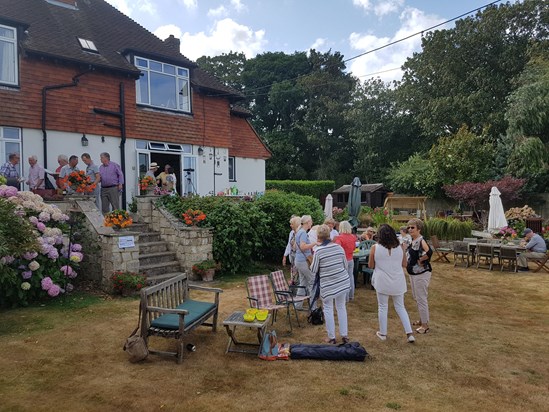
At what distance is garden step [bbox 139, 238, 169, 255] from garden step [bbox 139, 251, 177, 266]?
14cm

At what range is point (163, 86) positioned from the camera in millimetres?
15016

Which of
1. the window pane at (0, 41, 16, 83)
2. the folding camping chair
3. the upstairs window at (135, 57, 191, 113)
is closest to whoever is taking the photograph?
the folding camping chair

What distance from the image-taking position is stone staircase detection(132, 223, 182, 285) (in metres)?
9.35

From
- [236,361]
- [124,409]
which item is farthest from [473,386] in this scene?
[124,409]

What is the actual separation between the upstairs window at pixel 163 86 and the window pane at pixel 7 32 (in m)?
3.76

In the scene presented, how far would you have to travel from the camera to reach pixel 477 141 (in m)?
22.2

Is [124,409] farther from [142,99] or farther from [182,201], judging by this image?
[142,99]

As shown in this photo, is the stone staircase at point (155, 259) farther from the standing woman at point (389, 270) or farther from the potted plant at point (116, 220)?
the standing woman at point (389, 270)

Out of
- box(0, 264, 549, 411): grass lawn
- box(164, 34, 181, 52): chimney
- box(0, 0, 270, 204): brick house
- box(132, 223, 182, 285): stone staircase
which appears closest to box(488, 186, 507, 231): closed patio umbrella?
box(0, 264, 549, 411): grass lawn

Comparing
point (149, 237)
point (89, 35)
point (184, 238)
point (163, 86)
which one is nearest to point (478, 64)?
point (163, 86)

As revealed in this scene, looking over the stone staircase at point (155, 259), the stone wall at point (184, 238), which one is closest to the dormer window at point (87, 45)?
the stone wall at point (184, 238)

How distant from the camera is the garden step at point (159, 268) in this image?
9328 millimetres

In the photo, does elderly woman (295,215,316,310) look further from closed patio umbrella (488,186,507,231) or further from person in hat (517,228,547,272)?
closed patio umbrella (488,186,507,231)

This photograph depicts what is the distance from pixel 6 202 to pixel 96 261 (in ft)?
7.99
